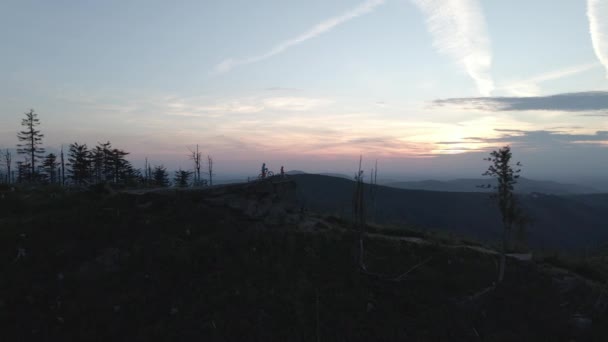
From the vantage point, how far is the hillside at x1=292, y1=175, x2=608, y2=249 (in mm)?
62469

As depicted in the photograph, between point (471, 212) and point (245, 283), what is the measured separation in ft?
258

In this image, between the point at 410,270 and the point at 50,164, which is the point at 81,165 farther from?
the point at 410,270

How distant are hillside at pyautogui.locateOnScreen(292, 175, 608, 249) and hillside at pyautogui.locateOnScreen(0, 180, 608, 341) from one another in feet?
147

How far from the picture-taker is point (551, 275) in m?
11.9

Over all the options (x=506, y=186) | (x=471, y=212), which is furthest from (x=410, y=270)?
(x=471, y=212)

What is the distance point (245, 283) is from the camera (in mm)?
10055

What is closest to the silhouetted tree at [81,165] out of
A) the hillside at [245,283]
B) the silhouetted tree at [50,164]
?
the silhouetted tree at [50,164]

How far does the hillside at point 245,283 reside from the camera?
8.58 m

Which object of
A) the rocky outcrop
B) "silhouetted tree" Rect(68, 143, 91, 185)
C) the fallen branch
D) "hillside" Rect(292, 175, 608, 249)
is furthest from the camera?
"hillside" Rect(292, 175, 608, 249)

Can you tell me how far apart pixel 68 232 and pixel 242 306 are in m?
7.80

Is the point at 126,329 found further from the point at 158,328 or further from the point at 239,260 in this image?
the point at 239,260

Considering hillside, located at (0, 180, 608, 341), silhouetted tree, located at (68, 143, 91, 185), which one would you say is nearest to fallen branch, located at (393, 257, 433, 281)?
hillside, located at (0, 180, 608, 341)

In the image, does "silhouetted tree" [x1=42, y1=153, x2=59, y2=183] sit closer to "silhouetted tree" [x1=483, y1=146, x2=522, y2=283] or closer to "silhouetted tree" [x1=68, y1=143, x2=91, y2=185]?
"silhouetted tree" [x1=68, y1=143, x2=91, y2=185]

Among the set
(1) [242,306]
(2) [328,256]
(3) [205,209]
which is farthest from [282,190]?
(1) [242,306]
